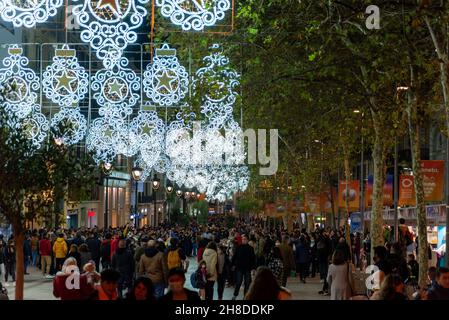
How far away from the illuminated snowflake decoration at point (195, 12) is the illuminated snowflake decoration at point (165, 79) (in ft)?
19.8

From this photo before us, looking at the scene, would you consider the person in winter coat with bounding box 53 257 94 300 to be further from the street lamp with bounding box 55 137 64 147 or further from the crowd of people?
the street lamp with bounding box 55 137 64 147

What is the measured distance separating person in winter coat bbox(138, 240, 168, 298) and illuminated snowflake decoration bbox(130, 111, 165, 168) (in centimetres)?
1969

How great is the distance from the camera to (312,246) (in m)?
37.6

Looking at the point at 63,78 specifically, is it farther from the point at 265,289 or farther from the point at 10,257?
the point at 265,289

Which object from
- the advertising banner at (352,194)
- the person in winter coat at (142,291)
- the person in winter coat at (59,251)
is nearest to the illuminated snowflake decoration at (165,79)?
the person in winter coat at (59,251)

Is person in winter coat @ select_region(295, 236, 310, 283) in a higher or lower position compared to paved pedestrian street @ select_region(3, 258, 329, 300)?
higher

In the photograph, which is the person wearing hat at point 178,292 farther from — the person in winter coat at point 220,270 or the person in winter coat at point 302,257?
the person in winter coat at point 302,257

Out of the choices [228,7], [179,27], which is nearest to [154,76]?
[179,27]

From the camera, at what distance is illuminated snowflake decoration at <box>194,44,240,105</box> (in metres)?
24.8

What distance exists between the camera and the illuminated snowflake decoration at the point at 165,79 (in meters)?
31.4

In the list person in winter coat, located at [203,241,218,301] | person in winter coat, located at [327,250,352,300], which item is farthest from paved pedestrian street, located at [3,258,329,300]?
person in winter coat, located at [327,250,352,300]
